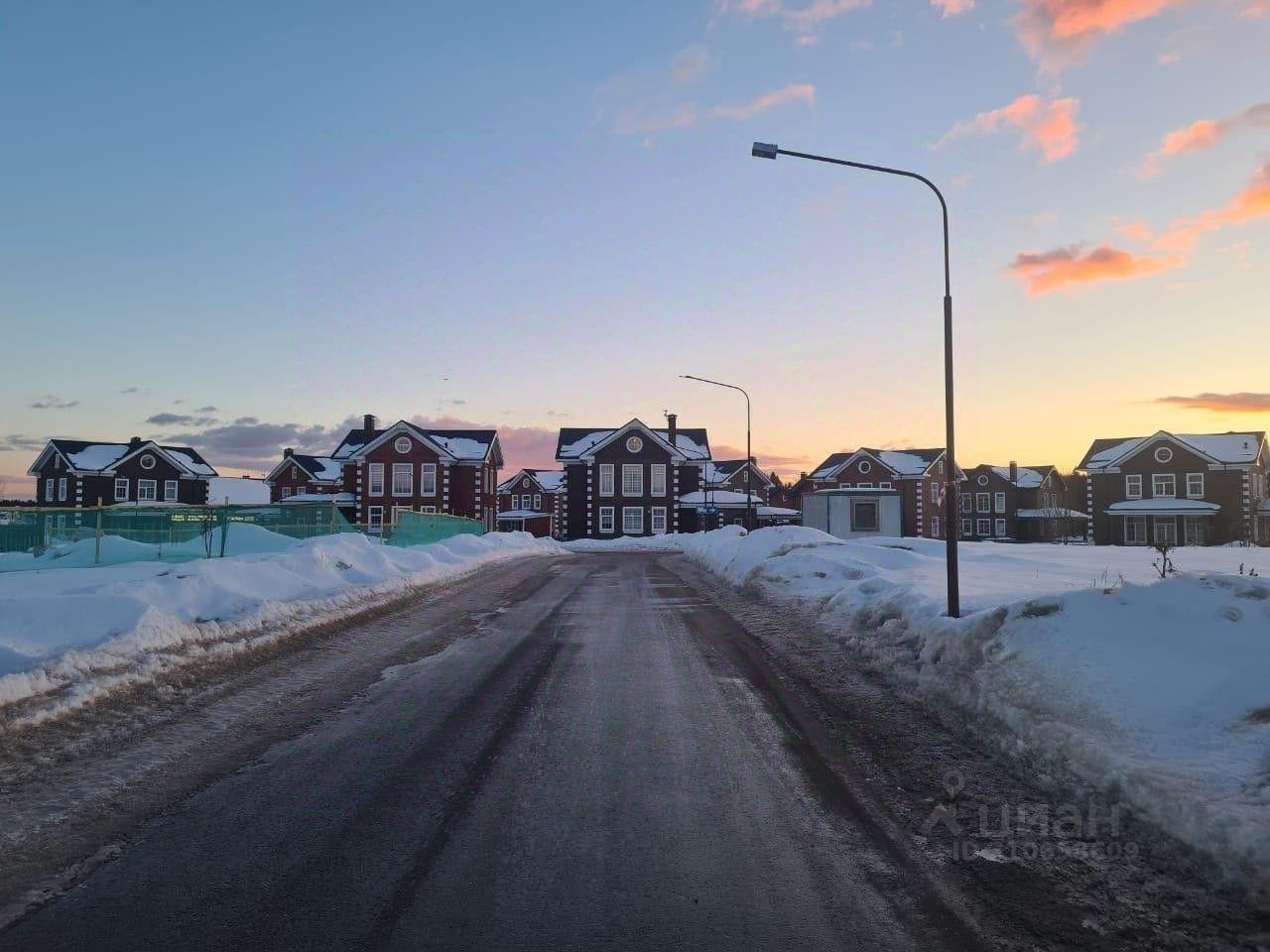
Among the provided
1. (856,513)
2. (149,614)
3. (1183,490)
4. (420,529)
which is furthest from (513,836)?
(1183,490)

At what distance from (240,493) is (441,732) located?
339ft

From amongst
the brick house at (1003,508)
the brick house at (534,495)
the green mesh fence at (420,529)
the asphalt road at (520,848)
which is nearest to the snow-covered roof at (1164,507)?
the brick house at (1003,508)

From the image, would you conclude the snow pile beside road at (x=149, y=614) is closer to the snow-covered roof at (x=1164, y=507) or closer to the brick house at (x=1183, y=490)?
the snow-covered roof at (x=1164, y=507)

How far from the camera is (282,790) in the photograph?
5168 millimetres

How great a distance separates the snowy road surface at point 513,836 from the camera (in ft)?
11.4

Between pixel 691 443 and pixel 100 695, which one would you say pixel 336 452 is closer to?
pixel 691 443

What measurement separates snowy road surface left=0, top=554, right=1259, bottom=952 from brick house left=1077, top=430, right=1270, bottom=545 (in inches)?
2225

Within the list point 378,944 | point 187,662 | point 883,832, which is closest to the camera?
point 378,944

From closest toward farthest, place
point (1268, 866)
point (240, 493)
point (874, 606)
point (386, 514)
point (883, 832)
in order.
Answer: point (1268, 866)
point (883, 832)
point (874, 606)
point (386, 514)
point (240, 493)

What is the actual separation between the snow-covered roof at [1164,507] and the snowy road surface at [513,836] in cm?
5518

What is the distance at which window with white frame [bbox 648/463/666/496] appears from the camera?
199ft

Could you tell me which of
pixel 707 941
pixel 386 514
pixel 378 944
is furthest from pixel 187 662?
pixel 386 514

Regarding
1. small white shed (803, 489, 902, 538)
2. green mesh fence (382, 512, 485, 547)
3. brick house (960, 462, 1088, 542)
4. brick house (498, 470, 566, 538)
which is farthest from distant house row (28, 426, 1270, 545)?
brick house (498, 470, 566, 538)

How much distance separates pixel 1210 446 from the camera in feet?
177
